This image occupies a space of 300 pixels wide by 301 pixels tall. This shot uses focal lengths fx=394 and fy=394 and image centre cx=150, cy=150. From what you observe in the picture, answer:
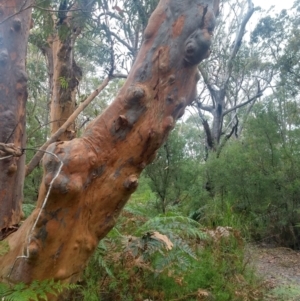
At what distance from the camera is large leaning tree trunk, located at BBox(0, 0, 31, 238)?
7.95 feet

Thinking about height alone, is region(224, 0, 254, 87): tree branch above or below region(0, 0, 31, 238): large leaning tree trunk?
above

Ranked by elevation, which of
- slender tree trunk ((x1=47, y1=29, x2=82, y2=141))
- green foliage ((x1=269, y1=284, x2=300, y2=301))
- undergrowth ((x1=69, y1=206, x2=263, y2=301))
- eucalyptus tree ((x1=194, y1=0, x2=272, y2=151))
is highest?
eucalyptus tree ((x1=194, y1=0, x2=272, y2=151))

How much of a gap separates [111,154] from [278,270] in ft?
15.3

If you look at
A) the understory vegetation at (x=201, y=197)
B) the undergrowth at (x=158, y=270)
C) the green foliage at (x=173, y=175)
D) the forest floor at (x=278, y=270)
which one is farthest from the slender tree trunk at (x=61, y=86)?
the forest floor at (x=278, y=270)

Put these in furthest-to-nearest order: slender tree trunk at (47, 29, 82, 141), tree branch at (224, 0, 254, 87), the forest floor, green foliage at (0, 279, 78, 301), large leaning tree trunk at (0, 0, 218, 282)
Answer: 1. tree branch at (224, 0, 254, 87)
2. slender tree trunk at (47, 29, 82, 141)
3. the forest floor
4. large leaning tree trunk at (0, 0, 218, 282)
5. green foliage at (0, 279, 78, 301)

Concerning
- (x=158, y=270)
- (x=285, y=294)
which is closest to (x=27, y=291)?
(x=158, y=270)

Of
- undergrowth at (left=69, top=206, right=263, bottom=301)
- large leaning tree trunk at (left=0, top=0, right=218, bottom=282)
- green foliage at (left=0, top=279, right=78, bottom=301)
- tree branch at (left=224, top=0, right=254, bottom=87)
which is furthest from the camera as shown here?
tree branch at (left=224, top=0, right=254, bottom=87)

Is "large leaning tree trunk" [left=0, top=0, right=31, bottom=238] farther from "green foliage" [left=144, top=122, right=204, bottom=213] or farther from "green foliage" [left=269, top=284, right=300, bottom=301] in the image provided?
"green foliage" [left=144, top=122, right=204, bottom=213]

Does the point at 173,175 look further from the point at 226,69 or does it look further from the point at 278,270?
the point at 226,69

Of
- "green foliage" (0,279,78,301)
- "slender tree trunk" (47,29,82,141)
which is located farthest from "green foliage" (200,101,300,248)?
"green foliage" (0,279,78,301)

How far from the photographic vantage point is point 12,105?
8.21 feet

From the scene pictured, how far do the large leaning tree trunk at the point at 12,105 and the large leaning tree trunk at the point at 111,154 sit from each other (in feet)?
0.97

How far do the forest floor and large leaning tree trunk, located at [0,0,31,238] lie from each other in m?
2.74

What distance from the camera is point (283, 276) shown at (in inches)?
216
